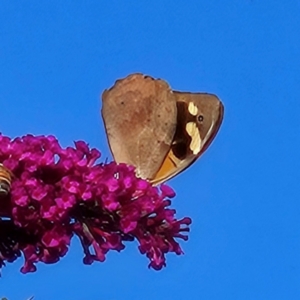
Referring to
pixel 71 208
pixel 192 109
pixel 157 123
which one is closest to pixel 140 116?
pixel 157 123

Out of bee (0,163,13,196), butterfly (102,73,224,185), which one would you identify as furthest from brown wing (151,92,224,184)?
bee (0,163,13,196)

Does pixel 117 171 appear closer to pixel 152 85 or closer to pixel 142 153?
pixel 142 153

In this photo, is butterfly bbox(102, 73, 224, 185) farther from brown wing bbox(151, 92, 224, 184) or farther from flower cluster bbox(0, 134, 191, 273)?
flower cluster bbox(0, 134, 191, 273)

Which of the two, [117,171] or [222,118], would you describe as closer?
[117,171]

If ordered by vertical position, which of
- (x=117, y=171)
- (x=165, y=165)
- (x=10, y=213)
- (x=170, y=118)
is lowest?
(x=10, y=213)

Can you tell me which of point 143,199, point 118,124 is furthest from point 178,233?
point 118,124
